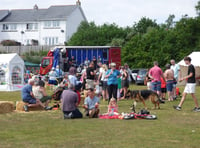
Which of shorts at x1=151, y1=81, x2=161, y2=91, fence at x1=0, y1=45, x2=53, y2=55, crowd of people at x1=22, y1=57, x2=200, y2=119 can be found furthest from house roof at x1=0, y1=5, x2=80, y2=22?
shorts at x1=151, y1=81, x2=161, y2=91

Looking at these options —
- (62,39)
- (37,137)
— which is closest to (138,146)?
(37,137)

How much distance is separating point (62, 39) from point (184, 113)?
6232 centimetres

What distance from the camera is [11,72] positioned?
29.0 metres

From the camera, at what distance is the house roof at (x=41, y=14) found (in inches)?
3018

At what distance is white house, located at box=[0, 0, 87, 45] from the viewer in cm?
7619

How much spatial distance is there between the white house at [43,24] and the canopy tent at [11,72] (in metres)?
45.2

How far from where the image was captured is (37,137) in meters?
9.78

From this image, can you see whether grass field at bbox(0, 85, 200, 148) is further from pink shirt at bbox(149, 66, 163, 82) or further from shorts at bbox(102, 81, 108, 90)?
shorts at bbox(102, 81, 108, 90)

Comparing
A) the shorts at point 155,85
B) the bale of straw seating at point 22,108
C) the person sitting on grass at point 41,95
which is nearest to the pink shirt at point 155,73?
the shorts at point 155,85

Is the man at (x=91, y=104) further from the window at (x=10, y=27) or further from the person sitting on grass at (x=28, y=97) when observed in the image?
the window at (x=10, y=27)

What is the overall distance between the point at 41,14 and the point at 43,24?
2.66 metres

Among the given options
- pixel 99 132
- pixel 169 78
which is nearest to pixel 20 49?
pixel 169 78

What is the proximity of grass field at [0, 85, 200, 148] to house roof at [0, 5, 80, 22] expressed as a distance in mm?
63611

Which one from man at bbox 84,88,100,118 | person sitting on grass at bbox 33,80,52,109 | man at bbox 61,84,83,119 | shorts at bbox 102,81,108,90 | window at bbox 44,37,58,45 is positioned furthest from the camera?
window at bbox 44,37,58,45
